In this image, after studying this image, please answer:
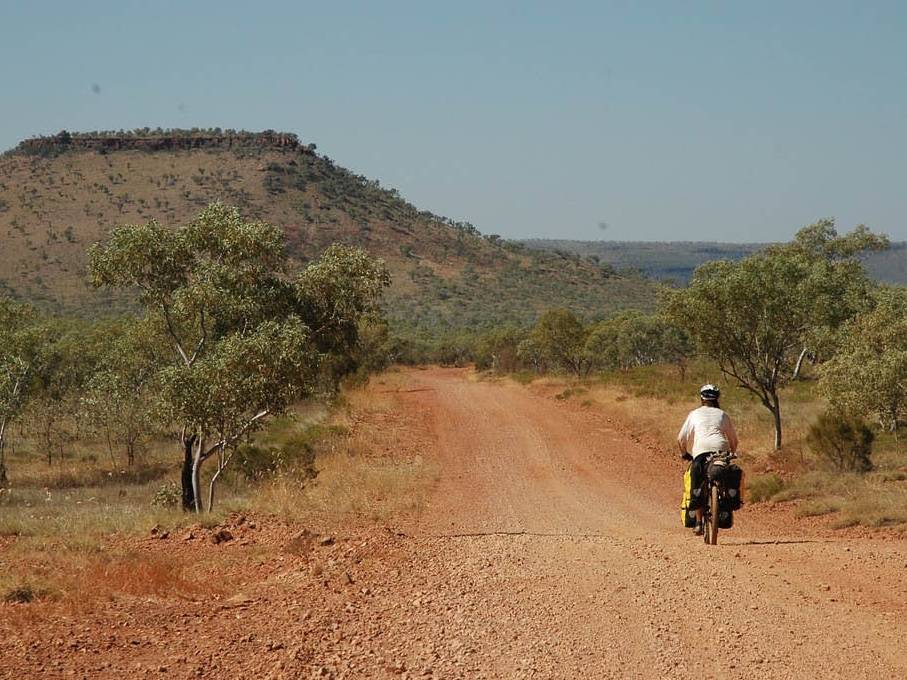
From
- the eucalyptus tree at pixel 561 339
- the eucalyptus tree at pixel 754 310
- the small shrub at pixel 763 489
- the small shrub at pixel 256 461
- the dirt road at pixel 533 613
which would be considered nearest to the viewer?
the dirt road at pixel 533 613

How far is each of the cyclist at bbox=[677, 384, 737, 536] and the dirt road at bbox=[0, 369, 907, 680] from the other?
2.26 feet

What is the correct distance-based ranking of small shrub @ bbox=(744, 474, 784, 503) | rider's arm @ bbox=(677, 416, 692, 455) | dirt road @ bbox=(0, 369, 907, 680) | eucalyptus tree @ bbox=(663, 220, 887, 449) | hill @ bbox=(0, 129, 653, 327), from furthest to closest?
hill @ bbox=(0, 129, 653, 327)
eucalyptus tree @ bbox=(663, 220, 887, 449)
small shrub @ bbox=(744, 474, 784, 503)
rider's arm @ bbox=(677, 416, 692, 455)
dirt road @ bbox=(0, 369, 907, 680)

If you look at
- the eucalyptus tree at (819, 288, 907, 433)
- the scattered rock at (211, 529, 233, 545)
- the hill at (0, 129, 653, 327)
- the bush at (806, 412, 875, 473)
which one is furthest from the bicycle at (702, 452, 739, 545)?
the hill at (0, 129, 653, 327)

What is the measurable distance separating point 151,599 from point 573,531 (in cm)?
596

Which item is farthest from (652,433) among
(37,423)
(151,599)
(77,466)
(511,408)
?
(37,423)

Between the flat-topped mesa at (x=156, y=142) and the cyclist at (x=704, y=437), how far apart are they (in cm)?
12451

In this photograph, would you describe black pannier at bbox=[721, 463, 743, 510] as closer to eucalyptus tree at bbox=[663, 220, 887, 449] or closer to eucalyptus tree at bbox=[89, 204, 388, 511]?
eucalyptus tree at bbox=[89, 204, 388, 511]

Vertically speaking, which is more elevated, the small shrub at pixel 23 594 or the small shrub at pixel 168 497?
the small shrub at pixel 23 594

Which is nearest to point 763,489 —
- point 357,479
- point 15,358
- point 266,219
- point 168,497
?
point 357,479

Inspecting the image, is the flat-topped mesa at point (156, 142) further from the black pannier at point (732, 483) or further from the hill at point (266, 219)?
the black pannier at point (732, 483)

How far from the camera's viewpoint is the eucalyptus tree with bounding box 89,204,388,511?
589 inches

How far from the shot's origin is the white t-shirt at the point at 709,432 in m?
10.5

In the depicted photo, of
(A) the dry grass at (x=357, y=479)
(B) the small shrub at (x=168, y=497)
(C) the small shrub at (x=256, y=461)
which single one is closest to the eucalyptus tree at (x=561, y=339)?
(A) the dry grass at (x=357, y=479)

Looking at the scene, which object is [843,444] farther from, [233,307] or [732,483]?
[233,307]
